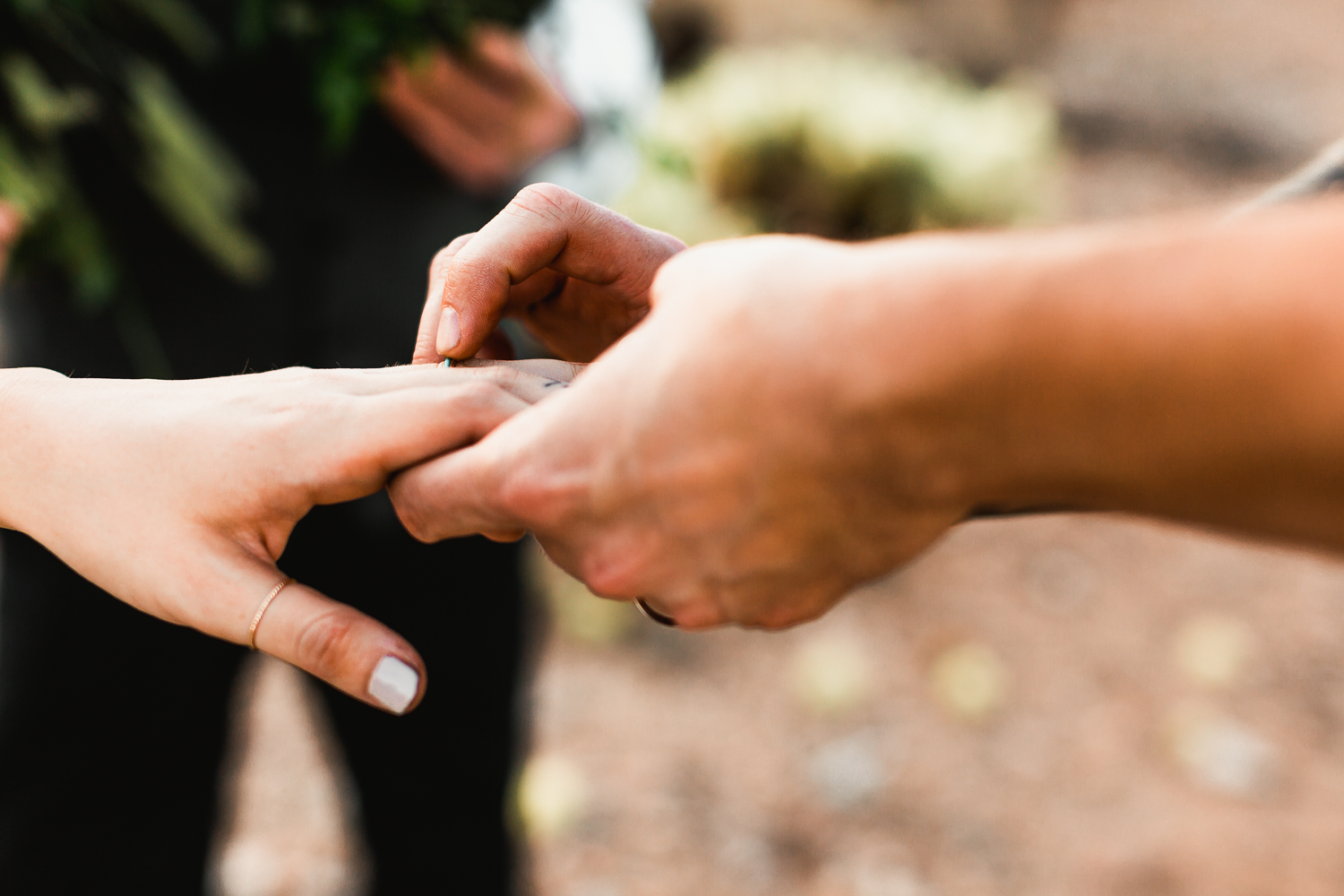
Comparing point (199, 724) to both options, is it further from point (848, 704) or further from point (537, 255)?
point (848, 704)

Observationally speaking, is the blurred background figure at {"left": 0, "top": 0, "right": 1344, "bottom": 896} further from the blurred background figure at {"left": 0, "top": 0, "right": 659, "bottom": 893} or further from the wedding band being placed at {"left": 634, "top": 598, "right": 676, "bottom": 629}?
the wedding band being placed at {"left": 634, "top": 598, "right": 676, "bottom": 629}

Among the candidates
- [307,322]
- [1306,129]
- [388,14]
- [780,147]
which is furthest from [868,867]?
[1306,129]

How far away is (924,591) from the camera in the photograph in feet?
13.0

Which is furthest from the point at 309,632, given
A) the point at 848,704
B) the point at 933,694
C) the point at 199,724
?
the point at 933,694

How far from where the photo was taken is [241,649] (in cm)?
161

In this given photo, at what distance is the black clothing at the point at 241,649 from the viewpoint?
57.2 inches

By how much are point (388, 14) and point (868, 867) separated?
263 centimetres

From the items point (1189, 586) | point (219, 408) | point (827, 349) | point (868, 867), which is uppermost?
point (827, 349)

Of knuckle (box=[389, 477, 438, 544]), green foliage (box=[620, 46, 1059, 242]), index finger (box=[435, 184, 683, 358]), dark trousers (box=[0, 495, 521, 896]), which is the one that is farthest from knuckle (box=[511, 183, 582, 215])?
green foliage (box=[620, 46, 1059, 242])

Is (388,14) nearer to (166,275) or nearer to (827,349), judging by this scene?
(166,275)

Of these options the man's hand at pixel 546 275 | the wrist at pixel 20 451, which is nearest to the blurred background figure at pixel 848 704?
the man's hand at pixel 546 275

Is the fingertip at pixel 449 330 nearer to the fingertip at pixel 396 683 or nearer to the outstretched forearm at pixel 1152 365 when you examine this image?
the fingertip at pixel 396 683

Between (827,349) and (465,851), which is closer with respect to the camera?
(827,349)

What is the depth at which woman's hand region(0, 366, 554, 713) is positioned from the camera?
0.91 metres
